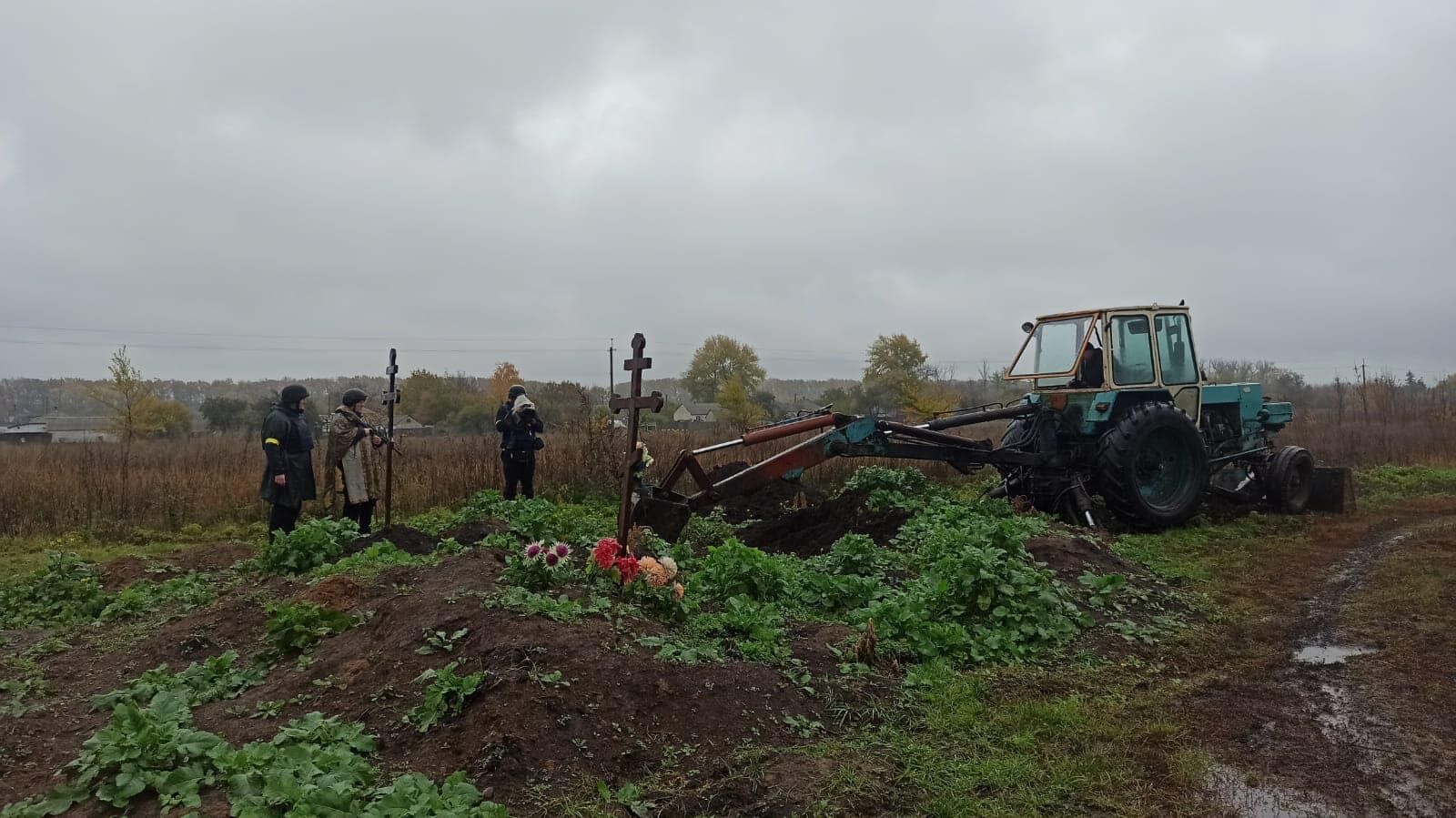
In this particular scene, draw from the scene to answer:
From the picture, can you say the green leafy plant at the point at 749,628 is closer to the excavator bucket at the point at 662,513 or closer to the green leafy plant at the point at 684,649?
the green leafy plant at the point at 684,649

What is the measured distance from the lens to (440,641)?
15.0ft

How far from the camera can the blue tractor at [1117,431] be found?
974 centimetres

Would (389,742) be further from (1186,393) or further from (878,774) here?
(1186,393)

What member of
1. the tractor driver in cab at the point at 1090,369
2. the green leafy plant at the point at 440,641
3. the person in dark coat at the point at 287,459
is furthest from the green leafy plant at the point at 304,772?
the tractor driver in cab at the point at 1090,369

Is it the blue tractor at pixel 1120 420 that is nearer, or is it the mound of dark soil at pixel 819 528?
the mound of dark soil at pixel 819 528

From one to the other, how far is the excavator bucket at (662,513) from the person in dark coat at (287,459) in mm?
3887

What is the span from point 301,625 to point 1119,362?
900 cm

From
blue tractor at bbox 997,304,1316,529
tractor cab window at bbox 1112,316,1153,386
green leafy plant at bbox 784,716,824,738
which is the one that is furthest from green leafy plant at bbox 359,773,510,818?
tractor cab window at bbox 1112,316,1153,386

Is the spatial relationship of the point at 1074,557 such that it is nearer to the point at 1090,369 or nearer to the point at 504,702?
the point at 1090,369

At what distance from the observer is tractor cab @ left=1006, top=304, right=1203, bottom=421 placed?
33.3 ft

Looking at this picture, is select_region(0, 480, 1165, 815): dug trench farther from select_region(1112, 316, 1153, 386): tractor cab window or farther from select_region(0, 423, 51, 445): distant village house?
select_region(0, 423, 51, 445): distant village house

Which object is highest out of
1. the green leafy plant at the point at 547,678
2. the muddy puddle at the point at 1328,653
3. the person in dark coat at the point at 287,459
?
the person in dark coat at the point at 287,459

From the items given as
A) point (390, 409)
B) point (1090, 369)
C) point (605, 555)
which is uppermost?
point (1090, 369)

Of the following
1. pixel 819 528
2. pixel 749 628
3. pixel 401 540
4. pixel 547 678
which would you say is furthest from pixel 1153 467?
pixel 547 678
